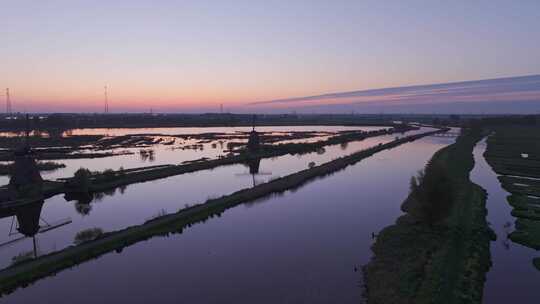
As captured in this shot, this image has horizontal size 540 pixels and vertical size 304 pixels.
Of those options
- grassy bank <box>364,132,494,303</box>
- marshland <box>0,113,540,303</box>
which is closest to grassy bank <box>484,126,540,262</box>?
marshland <box>0,113,540,303</box>

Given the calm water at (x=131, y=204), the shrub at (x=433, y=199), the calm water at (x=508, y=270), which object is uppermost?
the shrub at (x=433, y=199)

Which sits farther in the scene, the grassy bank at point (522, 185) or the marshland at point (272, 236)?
the grassy bank at point (522, 185)

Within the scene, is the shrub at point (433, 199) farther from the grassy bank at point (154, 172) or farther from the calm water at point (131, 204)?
the grassy bank at point (154, 172)

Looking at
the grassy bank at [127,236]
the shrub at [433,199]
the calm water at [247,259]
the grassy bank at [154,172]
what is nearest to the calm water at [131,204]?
the calm water at [247,259]

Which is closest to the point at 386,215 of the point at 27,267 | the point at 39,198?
the point at 27,267

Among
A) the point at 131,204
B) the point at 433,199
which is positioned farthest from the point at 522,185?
the point at 131,204

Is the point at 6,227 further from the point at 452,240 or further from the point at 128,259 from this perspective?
the point at 452,240

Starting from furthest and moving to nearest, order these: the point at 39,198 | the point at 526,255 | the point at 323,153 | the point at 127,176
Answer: the point at 323,153 < the point at 127,176 < the point at 39,198 < the point at 526,255

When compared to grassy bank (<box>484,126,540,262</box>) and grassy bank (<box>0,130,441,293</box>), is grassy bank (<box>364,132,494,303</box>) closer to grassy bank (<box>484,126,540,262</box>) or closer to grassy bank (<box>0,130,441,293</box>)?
grassy bank (<box>484,126,540,262</box>)
